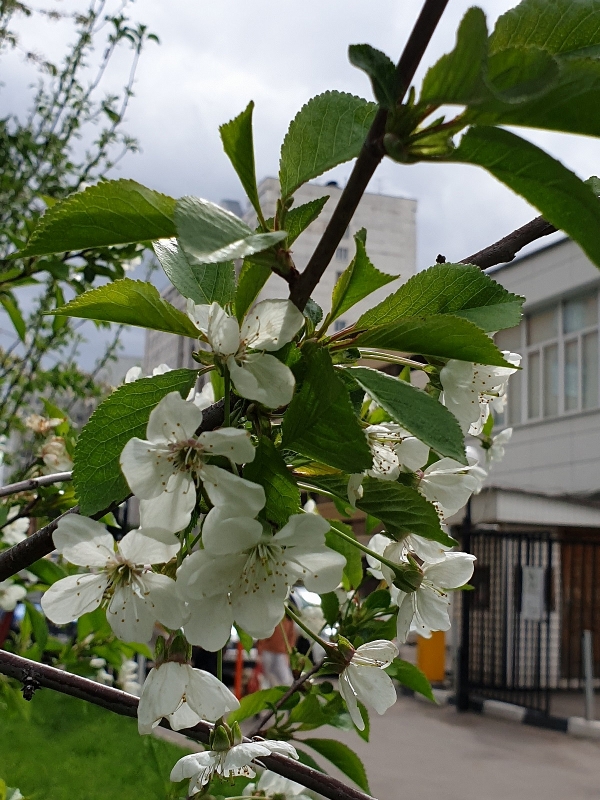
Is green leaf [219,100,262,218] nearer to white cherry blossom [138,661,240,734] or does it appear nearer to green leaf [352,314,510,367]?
green leaf [352,314,510,367]

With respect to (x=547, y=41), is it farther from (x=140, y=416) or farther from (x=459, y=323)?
(x=140, y=416)

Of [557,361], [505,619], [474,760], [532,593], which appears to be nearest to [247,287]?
[474,760]

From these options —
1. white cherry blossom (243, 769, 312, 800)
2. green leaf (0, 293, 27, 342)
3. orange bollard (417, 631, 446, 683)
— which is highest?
green leaf (0, 293, 27, 342)

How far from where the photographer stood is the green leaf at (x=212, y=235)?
0.50 meters

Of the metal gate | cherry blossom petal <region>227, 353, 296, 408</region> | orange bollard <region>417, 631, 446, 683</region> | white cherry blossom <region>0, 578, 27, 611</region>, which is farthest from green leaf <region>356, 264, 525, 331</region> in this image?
orange bollard <region>417, 631, 446, 683</region>

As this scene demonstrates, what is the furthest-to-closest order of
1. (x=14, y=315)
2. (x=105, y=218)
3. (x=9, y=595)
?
(x=9, y=595) → (x=14, y=315) → (x=105, y=218)

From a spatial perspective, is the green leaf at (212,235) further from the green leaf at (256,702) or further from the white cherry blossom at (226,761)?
the green leaf at (256,702)

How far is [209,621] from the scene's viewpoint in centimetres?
60

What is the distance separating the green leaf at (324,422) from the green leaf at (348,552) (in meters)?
0.16

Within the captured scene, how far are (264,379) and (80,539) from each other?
0.68 feet

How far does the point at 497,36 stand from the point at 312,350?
0.80ft

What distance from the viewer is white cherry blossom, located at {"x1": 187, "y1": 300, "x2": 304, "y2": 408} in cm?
57

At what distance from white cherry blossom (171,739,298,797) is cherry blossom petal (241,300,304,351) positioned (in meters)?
0.46

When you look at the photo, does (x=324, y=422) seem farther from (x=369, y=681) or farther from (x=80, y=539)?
(x=369, y=681)
